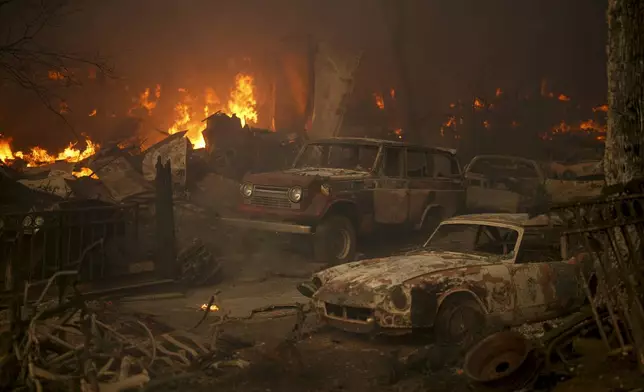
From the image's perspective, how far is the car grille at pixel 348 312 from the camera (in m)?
6.77

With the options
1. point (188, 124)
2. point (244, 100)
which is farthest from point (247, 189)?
point (244, 100)

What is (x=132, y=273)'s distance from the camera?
961cm

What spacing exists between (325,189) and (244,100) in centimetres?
1303

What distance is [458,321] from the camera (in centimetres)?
673

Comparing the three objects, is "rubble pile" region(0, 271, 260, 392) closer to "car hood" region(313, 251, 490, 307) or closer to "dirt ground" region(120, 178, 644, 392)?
"dirt ground" region(120, 178, 644, 392)

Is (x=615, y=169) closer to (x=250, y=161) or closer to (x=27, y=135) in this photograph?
(x=250, y=161)

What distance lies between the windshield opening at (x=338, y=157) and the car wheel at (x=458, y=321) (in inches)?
218

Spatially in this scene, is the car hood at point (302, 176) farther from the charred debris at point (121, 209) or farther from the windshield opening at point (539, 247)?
the windshield opening at point (539, 247)

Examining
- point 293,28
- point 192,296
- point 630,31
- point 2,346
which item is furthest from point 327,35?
point 2,346

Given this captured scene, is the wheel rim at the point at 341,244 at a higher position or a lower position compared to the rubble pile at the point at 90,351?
higher

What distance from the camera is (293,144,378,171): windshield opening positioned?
12.2m

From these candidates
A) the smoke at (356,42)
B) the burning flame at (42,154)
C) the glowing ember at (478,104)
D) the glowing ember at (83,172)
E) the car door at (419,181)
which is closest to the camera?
the car door at (419,181)

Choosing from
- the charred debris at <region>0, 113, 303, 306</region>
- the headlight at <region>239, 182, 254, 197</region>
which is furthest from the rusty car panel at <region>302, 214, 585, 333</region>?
the headlight at <region>239, 182, 254, 197</region>

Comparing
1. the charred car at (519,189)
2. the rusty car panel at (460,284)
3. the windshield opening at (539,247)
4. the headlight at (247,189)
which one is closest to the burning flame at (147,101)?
the headlight at (247,189)
